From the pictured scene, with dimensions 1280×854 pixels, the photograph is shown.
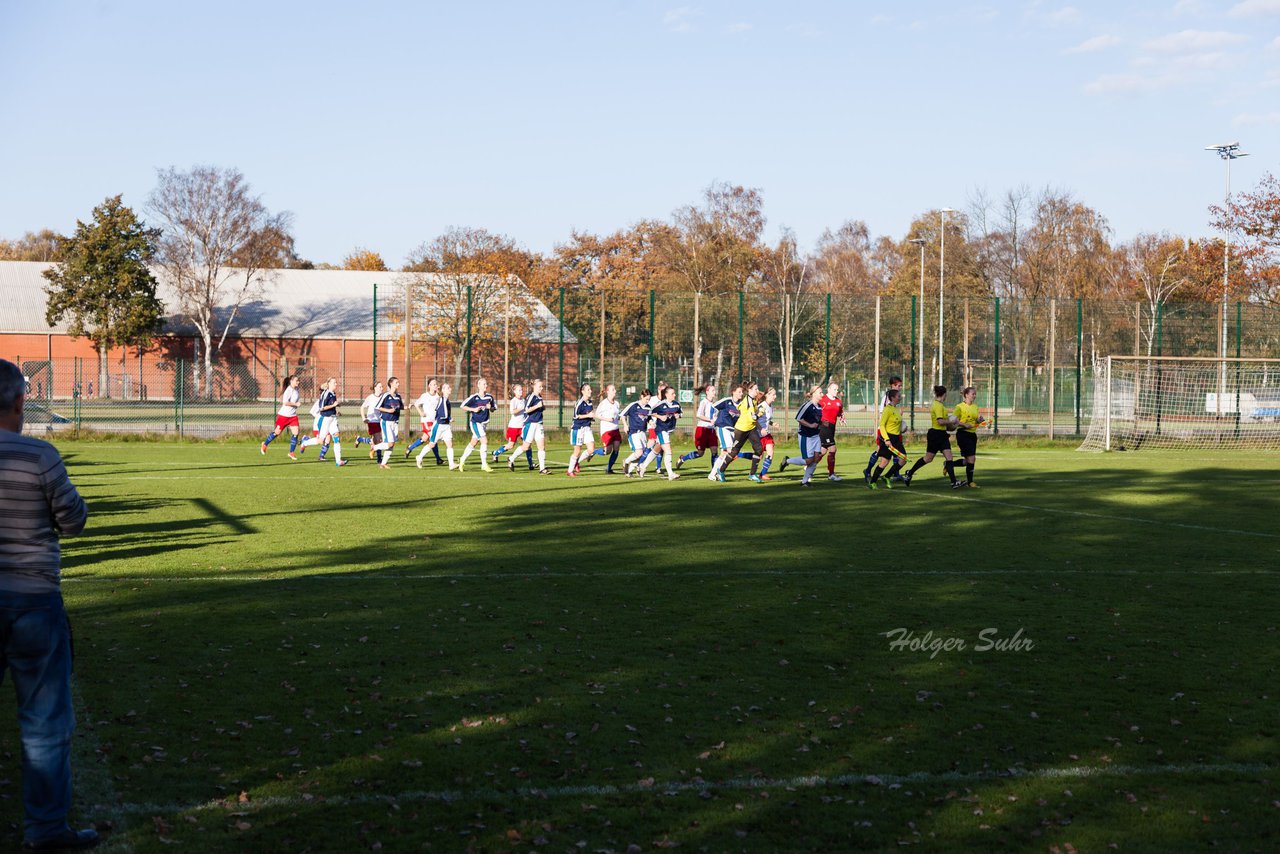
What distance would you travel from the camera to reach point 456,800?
5688 millimetres

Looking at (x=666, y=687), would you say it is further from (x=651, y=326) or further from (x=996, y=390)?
(x=996, y=390)

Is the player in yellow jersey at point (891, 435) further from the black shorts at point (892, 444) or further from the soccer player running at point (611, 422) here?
the soccer player running at point (611, 422)

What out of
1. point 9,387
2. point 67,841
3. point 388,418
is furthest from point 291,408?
point 67,841

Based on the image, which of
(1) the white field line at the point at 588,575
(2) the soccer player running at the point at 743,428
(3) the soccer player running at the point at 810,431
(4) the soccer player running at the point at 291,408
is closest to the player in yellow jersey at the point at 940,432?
(3) the soccer player running at the point at 810,431

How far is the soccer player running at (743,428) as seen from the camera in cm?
2289

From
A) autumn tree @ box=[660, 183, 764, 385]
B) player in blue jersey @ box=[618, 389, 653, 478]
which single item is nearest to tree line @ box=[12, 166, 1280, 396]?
autumn tree @ box=[660, 183, 764, 385]

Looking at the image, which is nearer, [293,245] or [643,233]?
[643,233]

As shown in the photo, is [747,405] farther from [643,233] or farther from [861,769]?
[643,233]

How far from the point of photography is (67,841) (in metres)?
5.04

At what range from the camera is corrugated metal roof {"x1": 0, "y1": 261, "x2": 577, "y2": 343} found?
66.8 metres

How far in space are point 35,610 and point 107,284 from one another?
201ft

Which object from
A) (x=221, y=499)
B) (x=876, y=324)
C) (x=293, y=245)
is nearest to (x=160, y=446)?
(x=221, y=499)

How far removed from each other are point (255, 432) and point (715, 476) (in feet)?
55.3

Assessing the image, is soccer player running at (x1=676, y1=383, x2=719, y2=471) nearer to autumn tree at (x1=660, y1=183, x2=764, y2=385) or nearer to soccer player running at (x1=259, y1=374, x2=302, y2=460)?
soccer player running at (x1=259, y1=374, x2=302, y2=460)
